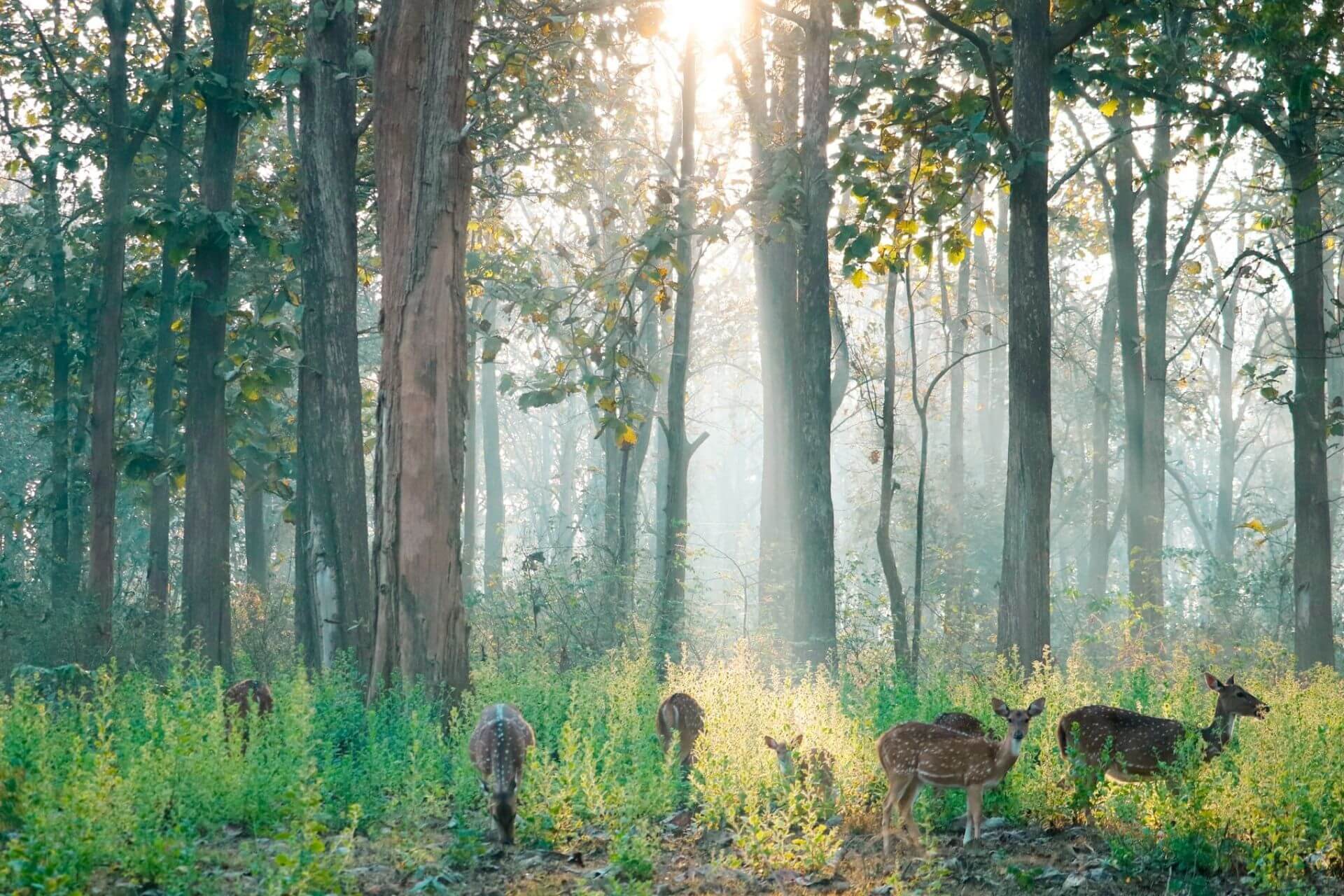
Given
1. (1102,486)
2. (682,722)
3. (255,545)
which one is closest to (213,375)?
(255,545)

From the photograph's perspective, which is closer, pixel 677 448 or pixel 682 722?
pixel 682 722

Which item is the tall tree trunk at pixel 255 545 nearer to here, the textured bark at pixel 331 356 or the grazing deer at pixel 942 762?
the textured bark at pixel 331 356

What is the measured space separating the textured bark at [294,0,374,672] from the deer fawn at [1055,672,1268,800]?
8.49m

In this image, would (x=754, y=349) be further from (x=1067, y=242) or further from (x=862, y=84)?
(x=862, y=84)

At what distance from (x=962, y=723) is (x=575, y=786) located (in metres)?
3.06

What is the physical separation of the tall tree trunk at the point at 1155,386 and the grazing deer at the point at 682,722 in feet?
55.0

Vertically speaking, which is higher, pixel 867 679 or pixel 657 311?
pixel 657 311

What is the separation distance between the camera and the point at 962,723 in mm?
9953

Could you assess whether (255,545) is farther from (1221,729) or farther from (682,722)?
(1221,729)

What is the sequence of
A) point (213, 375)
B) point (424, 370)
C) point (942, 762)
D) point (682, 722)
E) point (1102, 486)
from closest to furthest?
point (942, 762), point (682, 722), point (424, 370), point (213, 375), point (1102, 486)

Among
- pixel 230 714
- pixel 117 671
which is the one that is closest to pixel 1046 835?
pixel 230 714

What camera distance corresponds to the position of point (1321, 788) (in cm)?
793

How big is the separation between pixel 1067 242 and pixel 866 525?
597 inches

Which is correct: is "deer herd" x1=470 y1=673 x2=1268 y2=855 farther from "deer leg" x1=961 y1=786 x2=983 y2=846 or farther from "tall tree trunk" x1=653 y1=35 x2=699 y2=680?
"tall tree trunk" x1=653 y1=35 x2=699 y2=680
